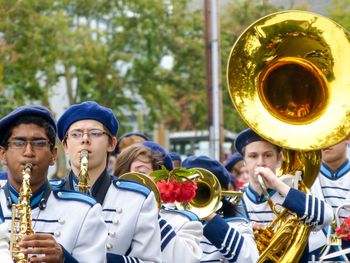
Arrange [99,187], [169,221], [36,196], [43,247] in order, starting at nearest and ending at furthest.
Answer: [43,247] → [36,196] → [99,187] → [169,221]

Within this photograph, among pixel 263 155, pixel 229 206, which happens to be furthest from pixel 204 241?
pixel 263 155

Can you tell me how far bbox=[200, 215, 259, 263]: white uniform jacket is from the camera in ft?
21.1

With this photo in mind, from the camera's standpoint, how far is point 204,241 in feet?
22.0

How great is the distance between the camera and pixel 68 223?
15.7ft

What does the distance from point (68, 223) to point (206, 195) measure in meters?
2.02

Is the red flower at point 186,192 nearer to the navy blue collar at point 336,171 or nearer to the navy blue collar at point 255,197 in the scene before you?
the navy blue collar at point 255,197

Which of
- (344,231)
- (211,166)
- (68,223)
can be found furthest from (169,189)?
(344,231)

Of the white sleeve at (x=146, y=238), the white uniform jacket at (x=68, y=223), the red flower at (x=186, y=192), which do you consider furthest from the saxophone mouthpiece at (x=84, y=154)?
the red flower at (x=186, y=192)

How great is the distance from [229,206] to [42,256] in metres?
2.70

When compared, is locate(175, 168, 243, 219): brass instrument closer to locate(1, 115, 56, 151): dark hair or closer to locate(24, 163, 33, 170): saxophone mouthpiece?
locate(1, 115, 56, 151): dark hair

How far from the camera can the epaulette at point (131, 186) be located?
5484 millimetres

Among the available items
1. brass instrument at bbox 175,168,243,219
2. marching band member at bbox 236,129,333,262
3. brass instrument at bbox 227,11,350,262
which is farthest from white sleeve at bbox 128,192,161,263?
brass instrument at bbox 227,11,350,262

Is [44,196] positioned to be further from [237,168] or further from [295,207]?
[237,168]

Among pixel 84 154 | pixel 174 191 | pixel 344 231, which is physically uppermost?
pixel 84 154
